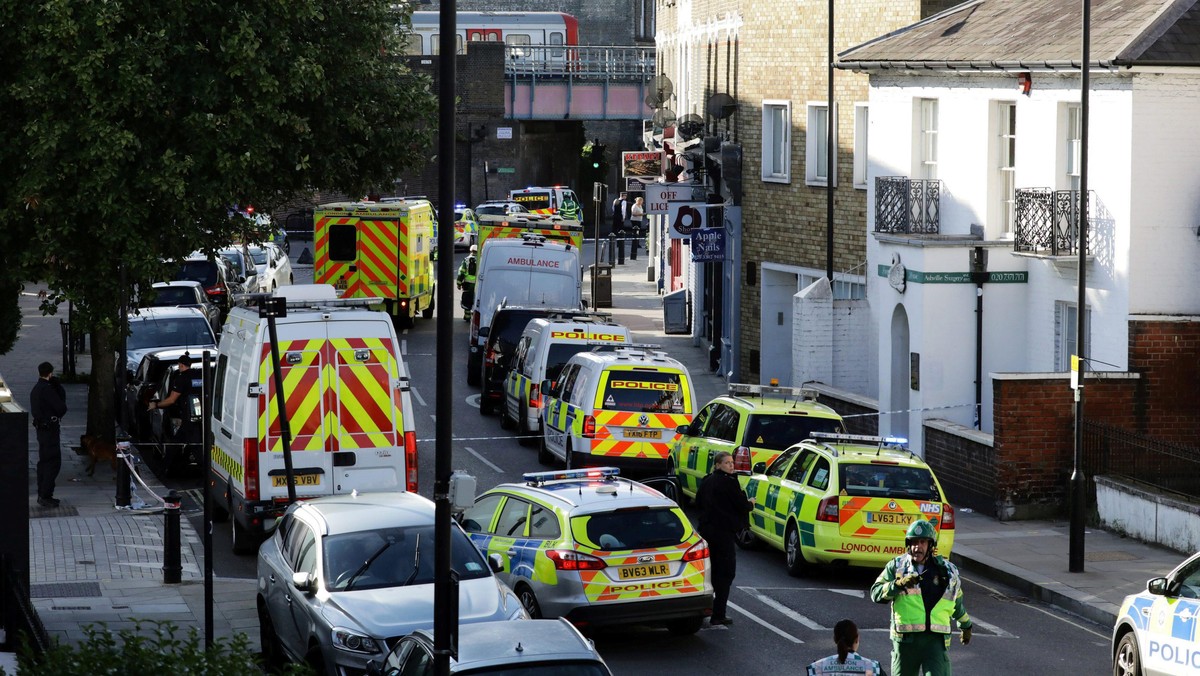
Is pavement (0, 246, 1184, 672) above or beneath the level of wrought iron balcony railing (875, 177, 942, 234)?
beneath

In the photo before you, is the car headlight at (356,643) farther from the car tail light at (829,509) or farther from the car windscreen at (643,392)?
the car windscreen at (643,392)

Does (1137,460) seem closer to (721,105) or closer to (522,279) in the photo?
(522,279)

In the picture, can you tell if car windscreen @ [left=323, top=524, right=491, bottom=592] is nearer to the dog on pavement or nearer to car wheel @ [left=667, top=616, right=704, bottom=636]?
car wheel @ [left=667, top=616, right=704, bottom=636]

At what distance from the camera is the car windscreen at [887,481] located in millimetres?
17516

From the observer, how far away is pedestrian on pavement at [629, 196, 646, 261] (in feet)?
199

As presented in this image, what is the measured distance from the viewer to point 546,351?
1049 inches

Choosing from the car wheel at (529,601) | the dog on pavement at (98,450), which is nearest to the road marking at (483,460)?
the dog on pavement at (98,450)

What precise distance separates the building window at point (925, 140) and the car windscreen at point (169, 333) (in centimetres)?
1249

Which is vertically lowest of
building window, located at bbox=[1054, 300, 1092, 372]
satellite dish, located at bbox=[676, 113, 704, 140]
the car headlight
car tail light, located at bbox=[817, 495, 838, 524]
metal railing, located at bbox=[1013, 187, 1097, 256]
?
the car headlight

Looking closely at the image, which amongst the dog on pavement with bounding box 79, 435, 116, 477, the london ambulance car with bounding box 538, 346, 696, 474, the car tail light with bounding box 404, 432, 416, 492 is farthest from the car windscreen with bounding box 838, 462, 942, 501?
the dog on pavement with bounding box 79, 435, 116, 477

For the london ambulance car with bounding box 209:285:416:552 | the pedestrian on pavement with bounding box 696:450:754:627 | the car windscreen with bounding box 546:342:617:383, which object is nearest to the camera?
the pedestrian on pavement with bounding box 696:450:754:627

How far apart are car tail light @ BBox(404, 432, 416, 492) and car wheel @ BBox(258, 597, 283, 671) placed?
13.9 feet

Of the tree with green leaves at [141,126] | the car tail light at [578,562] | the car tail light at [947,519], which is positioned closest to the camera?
the car tail light at [578,562]

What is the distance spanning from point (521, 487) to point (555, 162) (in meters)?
61.4
